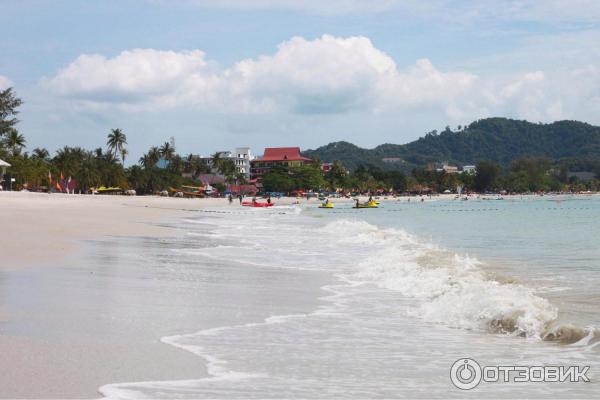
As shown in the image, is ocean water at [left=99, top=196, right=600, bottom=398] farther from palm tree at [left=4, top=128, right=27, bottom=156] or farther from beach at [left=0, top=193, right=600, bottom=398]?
palm tree at [left=4, top=128, right=27, bottom=156]

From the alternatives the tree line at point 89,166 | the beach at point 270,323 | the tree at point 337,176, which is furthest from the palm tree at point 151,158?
the beach at point 270,323

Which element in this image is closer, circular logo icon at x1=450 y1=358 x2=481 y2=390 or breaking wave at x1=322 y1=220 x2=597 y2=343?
circular logo icon at x1=450 y1=358 x2=481 y2=390

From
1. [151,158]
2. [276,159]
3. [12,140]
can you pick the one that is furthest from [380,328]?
[276,159]

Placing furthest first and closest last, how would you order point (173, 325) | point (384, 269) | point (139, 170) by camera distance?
1. point (139, 170)
2. point (384, 269)
3. point (173, 325)

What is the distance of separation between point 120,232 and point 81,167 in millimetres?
82799

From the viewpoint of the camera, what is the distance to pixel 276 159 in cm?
18738

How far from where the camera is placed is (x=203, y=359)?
21.6ft

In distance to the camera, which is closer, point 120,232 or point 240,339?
point 240,339

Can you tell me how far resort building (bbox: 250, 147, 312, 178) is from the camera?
185m

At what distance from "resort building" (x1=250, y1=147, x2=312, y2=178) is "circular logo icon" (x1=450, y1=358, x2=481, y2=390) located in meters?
176

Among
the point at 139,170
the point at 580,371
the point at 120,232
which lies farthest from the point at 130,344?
the point at 139,170

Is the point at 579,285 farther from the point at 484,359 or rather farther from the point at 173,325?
the point at 173,325

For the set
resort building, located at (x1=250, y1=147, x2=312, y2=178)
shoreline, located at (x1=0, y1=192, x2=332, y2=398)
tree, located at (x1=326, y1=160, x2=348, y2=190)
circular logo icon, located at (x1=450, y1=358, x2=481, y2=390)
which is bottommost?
circular logo icon, located at (x1=450, y1=358, x2=481, y2=390)

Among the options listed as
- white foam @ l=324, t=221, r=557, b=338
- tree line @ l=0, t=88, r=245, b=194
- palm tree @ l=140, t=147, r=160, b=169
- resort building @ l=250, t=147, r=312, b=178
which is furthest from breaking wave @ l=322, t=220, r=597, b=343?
resort building @ l=250, t=147, r=312, b=178
